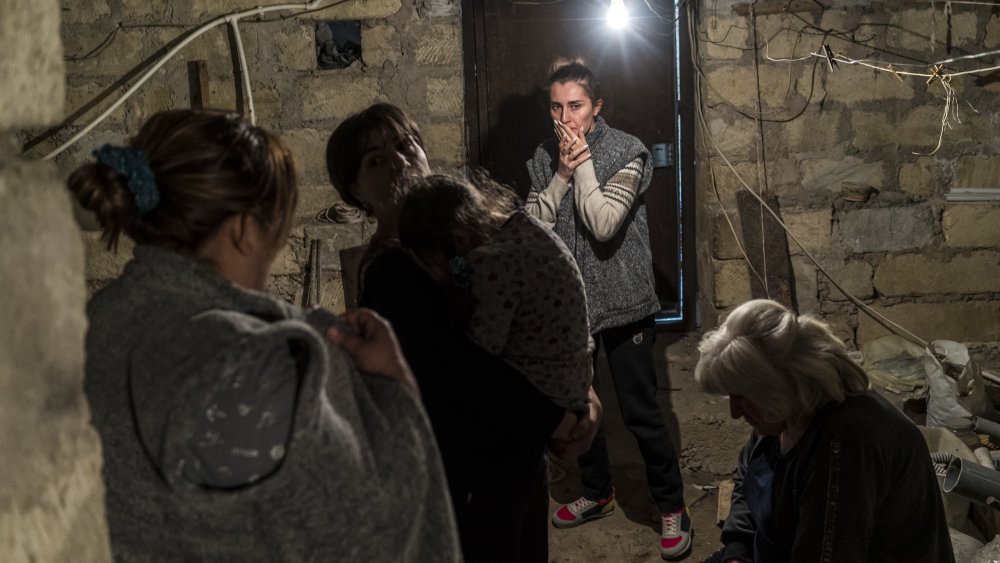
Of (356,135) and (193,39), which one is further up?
(193,39)

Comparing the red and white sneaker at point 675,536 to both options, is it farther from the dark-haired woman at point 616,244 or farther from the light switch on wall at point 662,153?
the light switch on wall at point 662,153

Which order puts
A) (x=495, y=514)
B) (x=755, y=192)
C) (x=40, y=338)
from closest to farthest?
(x=40, y=338)
(x=495, y=514)
(x=755, y=192)

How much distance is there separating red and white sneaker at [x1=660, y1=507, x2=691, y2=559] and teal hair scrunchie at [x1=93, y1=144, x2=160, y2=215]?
2.47 m

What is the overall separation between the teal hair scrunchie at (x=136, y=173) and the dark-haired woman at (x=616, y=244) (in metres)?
2.04

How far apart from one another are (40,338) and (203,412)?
171 millimetres

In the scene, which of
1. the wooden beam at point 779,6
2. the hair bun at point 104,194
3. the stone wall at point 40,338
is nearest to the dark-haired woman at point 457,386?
the hair bun at point 104,194

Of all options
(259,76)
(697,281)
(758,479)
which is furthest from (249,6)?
(758,479)

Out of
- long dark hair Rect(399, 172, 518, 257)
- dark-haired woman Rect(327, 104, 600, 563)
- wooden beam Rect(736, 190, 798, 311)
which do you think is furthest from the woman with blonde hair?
wooden beam Rect(736, 190, 798, 311)

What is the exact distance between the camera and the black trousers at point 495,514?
1691 millimetres

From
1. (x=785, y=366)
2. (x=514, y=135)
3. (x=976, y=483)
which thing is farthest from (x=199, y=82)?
Result: (x=976, y=483)

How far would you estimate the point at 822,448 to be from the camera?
1752 mm

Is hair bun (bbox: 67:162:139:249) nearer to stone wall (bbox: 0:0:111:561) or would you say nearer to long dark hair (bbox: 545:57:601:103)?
stone wall (bbox: 0:0:111:561)

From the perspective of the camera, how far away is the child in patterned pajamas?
1.57 meters

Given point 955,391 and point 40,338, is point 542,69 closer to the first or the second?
point 955,391
